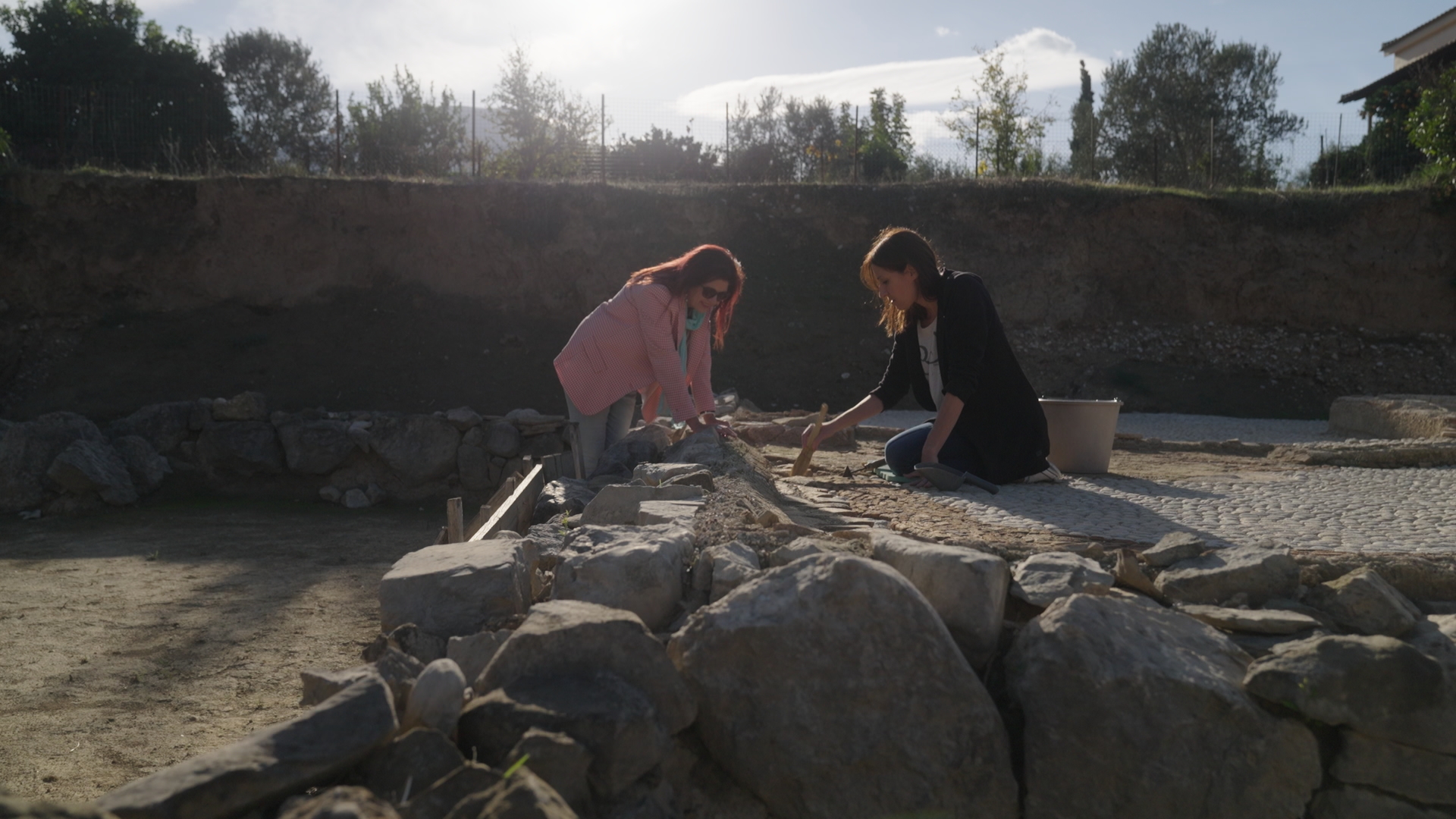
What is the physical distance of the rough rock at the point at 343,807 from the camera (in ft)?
5.66

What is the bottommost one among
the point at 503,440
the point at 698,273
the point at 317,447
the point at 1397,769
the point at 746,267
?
the point at 317,447

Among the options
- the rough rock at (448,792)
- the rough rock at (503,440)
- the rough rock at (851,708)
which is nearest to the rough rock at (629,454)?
the rough rock at (851,708)

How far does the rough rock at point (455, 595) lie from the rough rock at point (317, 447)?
8.31m

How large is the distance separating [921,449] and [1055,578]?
2.21m

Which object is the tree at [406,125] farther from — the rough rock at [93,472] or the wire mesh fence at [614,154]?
the rough rock at [93,472]

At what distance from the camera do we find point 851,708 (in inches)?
97.5

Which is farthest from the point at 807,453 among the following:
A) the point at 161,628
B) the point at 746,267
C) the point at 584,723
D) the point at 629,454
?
the point at 746,267

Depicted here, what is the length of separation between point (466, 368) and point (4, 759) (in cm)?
1160

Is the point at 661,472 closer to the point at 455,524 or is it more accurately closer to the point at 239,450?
the point at 455,524

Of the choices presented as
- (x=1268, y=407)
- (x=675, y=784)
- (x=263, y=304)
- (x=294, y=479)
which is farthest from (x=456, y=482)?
(x=1268, y=407)

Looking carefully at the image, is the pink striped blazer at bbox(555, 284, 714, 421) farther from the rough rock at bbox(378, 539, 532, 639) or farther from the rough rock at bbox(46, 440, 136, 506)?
the rough rock at bbox(46, 440, 136, 506)

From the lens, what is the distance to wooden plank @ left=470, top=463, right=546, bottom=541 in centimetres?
460

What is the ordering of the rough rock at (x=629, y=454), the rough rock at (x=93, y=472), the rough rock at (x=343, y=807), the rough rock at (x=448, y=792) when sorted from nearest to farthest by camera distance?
the rough rock at (x=343, y=807)
the rough rock at (x=448, y=792)
the rough rock at (x=629, y=454)
the rough rock at (x=93, y=472)

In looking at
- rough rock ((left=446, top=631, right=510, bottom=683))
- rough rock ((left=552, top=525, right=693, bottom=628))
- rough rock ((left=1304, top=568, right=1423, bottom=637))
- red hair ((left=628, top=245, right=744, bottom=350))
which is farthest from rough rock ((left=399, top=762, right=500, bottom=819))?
red hair ((left=628, top=245, right=744, bottom=350))
